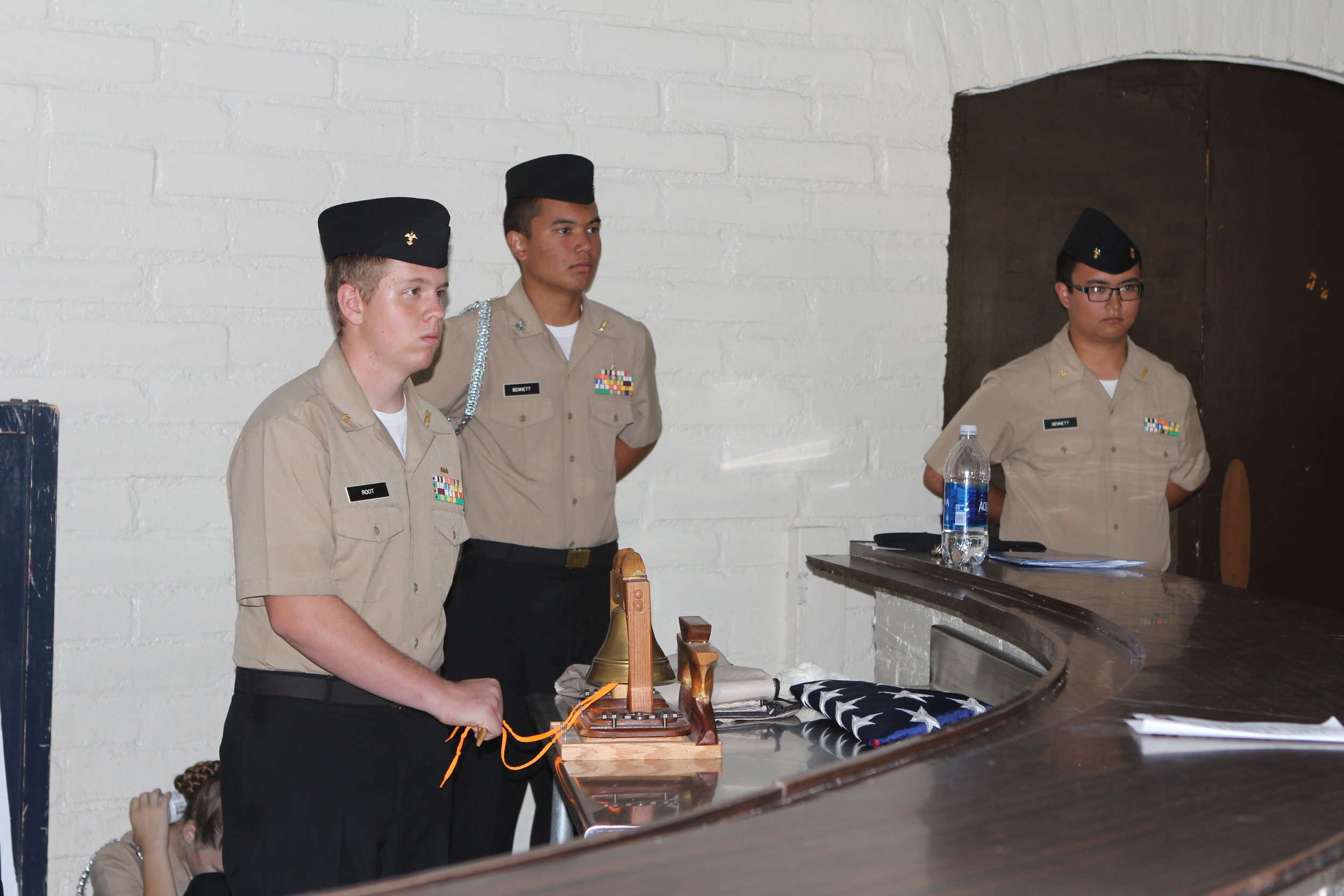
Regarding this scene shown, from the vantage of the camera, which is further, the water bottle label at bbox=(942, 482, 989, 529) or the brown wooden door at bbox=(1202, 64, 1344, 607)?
the brown wooden door at bbox=(1202, 64, 1344, 607)

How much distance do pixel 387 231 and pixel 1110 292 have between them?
1902mm

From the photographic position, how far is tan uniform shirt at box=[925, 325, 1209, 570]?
291 centimetres

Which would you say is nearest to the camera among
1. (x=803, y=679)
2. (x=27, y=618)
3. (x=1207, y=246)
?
(x=803, y=679)

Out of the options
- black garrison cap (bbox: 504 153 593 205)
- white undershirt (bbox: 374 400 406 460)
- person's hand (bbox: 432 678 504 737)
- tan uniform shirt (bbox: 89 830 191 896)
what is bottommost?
tan uniform shirt (bbox: 89 830 191 896)

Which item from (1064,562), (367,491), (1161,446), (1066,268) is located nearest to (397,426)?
(367,491)

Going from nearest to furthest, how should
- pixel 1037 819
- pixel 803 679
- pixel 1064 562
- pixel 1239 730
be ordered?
pixel 1037 819 < pixel 1239 730 < pixel 803 679 < pixel 1064 562

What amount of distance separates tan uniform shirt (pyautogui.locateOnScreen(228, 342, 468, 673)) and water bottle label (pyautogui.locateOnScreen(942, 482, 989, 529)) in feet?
3.10

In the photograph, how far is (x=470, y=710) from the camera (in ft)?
5.32

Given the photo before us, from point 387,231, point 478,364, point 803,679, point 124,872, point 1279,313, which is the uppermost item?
point 1279,313

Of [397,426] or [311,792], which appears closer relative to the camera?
[311,792]

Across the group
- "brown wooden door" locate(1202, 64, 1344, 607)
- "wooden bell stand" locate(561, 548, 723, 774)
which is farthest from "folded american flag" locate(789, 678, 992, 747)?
"brown wooden door" locate(1202, 64, 1344, 607)

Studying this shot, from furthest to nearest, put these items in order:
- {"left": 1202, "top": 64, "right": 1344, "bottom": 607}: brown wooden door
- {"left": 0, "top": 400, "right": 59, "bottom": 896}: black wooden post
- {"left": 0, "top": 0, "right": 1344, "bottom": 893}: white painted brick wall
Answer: {"left": 1202, "top": 64, "right": 1344, "bottom": 607}: brown wooden door, {"left": 0, "top": 0, "right": 1344, "bottom": 893}: white painted brick wall, {"left": 0, "top": 400, "right": 59, "bottom": 896}: black wooden post

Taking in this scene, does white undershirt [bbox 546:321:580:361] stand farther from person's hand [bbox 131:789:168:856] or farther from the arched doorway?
person's hand [bbox 131:789:168:856]

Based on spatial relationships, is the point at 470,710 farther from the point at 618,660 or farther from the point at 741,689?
the point at 741,689
